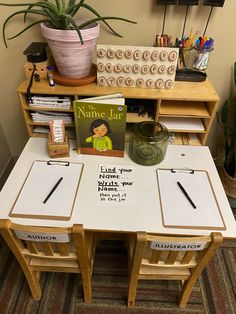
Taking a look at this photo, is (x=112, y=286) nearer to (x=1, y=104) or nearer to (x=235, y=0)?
(x=1, y=104)

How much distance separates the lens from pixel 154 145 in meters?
1.10

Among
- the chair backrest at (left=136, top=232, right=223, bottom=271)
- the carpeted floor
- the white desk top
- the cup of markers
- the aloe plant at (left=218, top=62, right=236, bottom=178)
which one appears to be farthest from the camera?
the aloe plant at (left=218, top=62, right=236, bottom=178)

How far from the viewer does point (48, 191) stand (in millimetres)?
995

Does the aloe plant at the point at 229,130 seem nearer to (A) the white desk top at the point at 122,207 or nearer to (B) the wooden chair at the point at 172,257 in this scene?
(A) the white desk top at the point at 122,207

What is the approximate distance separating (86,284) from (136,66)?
1102 millimetres

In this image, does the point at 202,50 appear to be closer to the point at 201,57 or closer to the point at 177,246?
the point at 201,57

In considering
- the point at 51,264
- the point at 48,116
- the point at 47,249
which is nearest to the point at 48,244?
the point at 47,249

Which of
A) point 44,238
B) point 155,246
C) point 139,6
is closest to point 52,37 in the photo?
point 139,6

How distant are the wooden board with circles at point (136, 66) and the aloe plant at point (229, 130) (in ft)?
1.84

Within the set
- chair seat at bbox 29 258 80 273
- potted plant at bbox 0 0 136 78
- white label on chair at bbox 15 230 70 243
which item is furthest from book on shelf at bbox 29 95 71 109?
chair seat at bbox 29 258 80 273

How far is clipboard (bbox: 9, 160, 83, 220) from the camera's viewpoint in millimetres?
917

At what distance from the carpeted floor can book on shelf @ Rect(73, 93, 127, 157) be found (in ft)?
2.46

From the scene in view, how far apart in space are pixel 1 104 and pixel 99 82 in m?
0.87

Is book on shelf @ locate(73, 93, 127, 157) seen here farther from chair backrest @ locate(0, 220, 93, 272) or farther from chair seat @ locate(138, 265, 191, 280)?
chair seat @ locate(138, 265, 191, 280)
